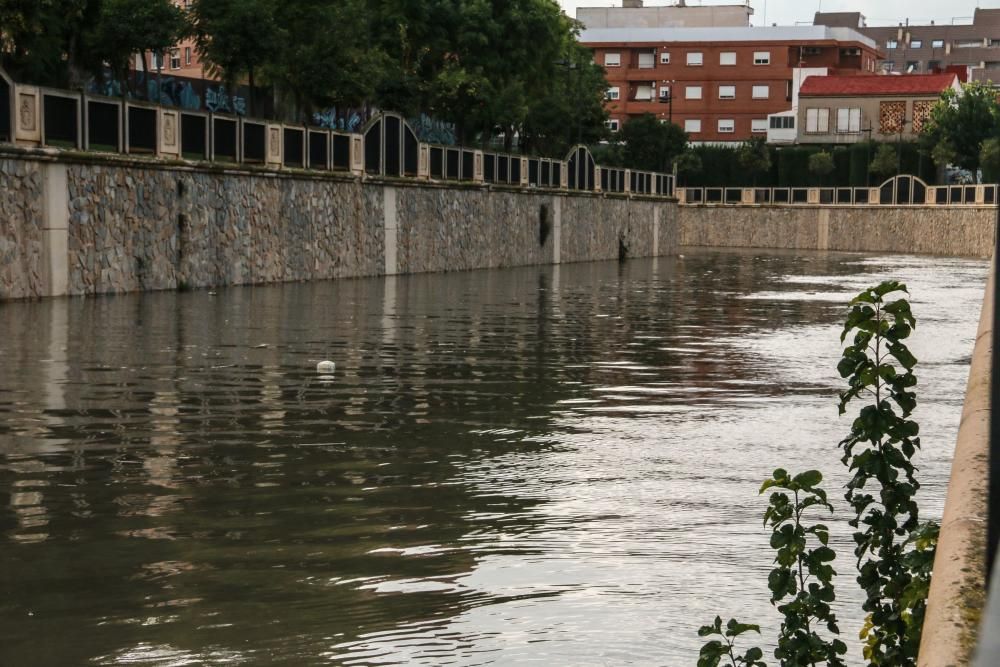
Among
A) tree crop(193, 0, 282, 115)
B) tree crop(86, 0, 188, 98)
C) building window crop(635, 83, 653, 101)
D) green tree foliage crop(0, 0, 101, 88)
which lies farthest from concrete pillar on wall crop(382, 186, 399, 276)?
building window crop(635, 83, 653, 101)

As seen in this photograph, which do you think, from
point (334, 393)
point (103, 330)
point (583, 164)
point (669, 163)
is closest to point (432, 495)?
point (334, 393)

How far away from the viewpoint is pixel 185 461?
9.55 metres

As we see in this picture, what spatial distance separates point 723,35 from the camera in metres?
121

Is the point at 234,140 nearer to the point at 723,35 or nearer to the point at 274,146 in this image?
the point at 274,146

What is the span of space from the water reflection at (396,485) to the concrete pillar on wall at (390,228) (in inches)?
740

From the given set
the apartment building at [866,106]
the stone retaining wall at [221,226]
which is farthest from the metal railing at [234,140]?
the apartment building at [866,106]

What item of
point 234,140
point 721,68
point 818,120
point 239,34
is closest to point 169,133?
point 234,140

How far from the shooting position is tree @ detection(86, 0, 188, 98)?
38.2m

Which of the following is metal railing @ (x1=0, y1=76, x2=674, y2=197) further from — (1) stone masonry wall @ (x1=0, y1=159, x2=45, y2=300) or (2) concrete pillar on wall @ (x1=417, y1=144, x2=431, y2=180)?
(1) stone masonry wall @ (x1=0, y1=159, x2=45, y2=300)

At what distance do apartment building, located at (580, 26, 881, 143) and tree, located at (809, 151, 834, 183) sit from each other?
1571 centimetres

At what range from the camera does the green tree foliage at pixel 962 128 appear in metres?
96.9

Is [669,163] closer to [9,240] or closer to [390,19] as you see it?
[390,19]

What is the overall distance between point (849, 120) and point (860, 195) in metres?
21.6

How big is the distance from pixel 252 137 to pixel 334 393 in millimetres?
20079
